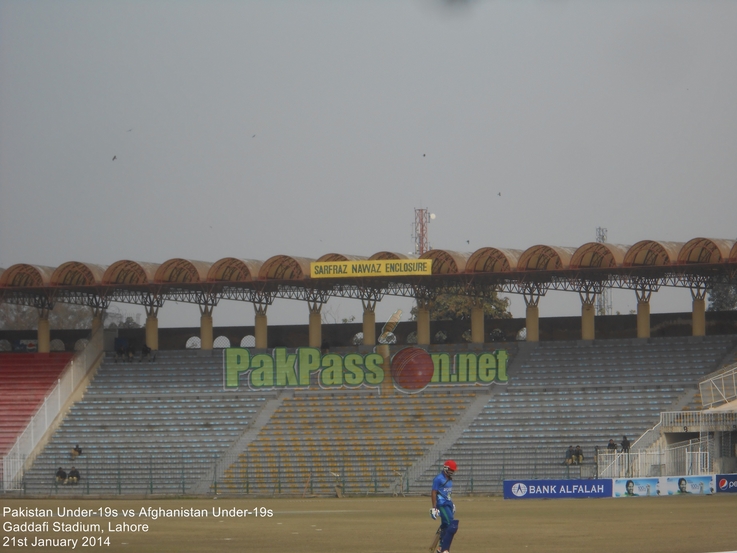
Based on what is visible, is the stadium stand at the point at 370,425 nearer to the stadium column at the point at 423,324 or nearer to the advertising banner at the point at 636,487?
the stadium column at the point at 423,324

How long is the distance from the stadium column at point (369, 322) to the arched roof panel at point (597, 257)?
1125 cm

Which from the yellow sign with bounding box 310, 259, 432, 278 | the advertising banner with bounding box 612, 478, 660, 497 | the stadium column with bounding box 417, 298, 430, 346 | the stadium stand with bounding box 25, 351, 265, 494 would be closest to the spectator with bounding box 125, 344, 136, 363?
the stadium stand with bounding box 25, 351, 265, 494

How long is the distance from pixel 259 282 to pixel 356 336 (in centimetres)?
986

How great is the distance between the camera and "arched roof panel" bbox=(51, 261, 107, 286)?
61.0m

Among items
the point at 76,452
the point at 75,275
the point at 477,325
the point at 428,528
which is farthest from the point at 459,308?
the point at 428,528

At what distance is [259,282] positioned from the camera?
59.2 meters

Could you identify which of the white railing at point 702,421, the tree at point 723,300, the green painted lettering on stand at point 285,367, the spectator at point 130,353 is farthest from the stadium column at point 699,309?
the tree at point 723,300

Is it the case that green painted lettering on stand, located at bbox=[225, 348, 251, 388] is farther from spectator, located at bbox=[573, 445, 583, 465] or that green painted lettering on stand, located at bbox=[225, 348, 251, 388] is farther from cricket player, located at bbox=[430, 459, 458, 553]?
cricket player, located at bbox=[430, 459, 458, 553]

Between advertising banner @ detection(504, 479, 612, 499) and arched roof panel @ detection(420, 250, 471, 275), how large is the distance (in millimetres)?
17235

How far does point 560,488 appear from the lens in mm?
41438

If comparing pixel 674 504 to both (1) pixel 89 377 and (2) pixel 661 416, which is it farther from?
(1) pixel 89 377

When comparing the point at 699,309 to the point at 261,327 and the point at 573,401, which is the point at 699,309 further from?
the point at 261,327

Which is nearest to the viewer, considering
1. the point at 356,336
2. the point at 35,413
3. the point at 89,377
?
the point at 35,413

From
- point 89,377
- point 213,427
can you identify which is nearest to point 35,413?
point 89,377
